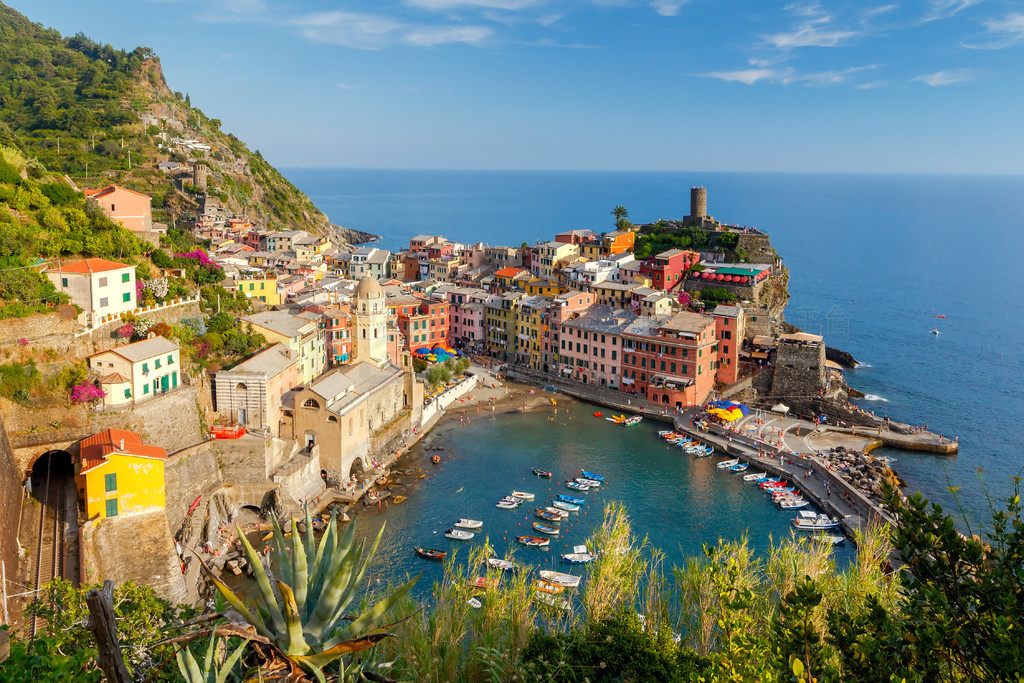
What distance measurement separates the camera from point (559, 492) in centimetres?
3272

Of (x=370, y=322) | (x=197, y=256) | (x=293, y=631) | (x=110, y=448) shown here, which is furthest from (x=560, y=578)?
(x=197, y=256)

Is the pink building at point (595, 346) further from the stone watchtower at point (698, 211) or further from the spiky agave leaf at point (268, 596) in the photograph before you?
the spiky agave leaf at point (268, 596)

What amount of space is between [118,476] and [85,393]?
4.73 meters

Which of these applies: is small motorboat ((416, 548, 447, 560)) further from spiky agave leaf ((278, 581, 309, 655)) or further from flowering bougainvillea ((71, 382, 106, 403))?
spiky agave leaf ((278, 581, 309, 655))

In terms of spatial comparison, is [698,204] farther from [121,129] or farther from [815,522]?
[121,129]

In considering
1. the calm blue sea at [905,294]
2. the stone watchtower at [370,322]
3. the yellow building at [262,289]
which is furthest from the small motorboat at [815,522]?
the yellow building at [262,289]

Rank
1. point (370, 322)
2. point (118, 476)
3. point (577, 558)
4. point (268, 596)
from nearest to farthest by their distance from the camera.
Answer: point (268, 596), point (118, 476), point (577, 558), point (370, 322)

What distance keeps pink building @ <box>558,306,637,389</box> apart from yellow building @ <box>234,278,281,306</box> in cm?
1842

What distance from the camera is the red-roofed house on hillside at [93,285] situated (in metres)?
26.8

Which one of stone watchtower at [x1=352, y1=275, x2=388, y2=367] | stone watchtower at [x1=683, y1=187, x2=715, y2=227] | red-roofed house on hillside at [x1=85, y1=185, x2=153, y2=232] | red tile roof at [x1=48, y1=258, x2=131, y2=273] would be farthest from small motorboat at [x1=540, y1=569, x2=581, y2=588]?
stone watchtower at [x1=683, y1=187, x2=715, y2=227]

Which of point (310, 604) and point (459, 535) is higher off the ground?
point (310, 604)

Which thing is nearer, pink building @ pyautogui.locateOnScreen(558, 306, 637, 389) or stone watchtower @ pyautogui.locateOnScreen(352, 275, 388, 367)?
stone watchtower @ pyautogui.locateOnScreen(352, 275, 388, 367)

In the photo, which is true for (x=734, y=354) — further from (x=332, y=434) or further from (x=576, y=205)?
(x=576, y=205)

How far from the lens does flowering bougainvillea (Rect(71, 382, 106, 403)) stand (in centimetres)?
2427
